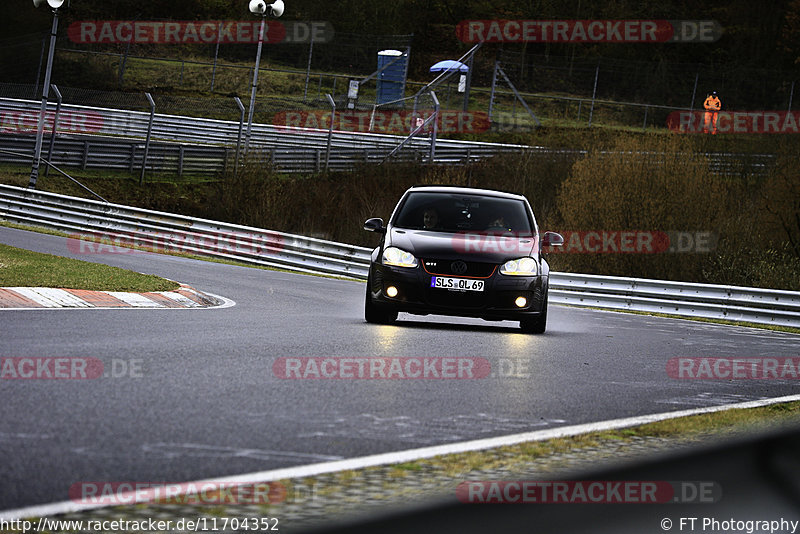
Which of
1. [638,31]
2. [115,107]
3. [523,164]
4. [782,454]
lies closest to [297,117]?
[115,107]

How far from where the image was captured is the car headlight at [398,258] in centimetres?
1254

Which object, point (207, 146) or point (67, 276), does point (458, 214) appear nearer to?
point (67, 276)

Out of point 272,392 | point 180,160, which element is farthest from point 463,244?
point 180,160

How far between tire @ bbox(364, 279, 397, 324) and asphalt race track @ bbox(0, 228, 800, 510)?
0.74 feet

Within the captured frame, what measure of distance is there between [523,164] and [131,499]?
3408 cm

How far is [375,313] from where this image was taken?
1293 cm

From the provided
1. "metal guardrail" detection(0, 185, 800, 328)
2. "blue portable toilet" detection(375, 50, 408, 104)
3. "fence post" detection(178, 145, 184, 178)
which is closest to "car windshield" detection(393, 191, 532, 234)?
"metal guardrail" detection(0, 185, 800, 328)

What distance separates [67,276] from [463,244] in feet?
17.8

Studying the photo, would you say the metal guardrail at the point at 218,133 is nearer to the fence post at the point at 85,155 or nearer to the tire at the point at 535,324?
the fence post at the point at 85,155

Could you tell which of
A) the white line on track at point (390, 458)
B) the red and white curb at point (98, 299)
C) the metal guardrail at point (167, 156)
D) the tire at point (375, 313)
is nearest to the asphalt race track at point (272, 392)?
the white line on track at point (390, 458)

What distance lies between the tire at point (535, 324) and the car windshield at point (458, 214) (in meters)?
1.09

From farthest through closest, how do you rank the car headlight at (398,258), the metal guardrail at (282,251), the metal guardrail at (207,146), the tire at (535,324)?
1. the metal guardrail at (207,146)
2. the metal guardrail at (282,251)
3. the tire at (535,324)
4. the car headlight at (398,258)

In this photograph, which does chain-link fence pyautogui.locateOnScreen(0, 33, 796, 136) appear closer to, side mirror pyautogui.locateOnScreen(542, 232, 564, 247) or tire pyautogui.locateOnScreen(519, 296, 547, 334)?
A: side mirror pyautogui.locateOnScreen(542, 232, 564, 247)

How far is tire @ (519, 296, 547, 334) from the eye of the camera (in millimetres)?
13117
